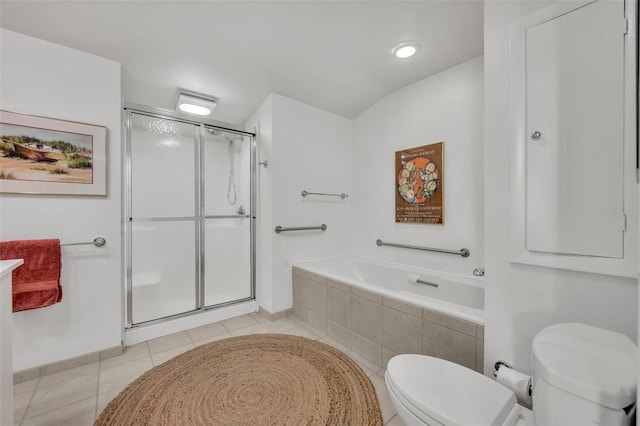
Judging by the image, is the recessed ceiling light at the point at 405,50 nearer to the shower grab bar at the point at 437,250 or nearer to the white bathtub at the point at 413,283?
the shower grab bar at the point at 437,250

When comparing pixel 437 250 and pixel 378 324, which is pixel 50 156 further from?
pixel 437 250

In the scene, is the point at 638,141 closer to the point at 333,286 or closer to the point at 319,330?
the point at 333,286

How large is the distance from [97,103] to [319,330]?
2370 mm

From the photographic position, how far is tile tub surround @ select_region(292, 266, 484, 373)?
1.38 meters

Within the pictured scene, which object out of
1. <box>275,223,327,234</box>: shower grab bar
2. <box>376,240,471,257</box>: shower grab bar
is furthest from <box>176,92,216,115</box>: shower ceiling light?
<box>376,240,471,257</box>: shower grab bar

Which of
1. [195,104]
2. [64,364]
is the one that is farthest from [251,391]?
[195,104]

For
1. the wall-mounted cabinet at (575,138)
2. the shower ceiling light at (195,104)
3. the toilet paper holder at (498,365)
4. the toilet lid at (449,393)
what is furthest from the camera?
the shower ceiling light at (195,104)

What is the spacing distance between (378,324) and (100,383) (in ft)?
5.76

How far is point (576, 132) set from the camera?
41.9 inches

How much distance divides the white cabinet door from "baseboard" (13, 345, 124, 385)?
104 inches

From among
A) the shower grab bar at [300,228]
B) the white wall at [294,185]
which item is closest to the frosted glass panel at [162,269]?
the white wall at [294,185]

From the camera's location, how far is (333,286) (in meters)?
2.12

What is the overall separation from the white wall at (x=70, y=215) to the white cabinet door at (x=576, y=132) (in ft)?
8.17

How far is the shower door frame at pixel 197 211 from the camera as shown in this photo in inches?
82.0
